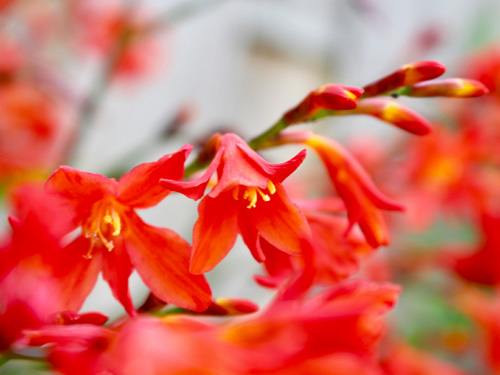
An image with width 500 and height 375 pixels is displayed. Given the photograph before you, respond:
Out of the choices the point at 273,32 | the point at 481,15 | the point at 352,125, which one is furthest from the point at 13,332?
the point at 481,15

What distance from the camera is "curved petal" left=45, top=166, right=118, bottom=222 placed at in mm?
260

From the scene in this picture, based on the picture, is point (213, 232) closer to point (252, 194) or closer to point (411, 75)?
point (252, 194)

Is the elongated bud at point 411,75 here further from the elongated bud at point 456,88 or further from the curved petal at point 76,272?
the curved petal at point 76,272

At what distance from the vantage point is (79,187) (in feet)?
0.90

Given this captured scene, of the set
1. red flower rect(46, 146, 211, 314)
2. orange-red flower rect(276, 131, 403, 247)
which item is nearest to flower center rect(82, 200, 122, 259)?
red flower rect(46, 146, 211, 314)

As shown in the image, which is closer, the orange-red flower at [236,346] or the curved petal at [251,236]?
the orange-red flower at [236,346]

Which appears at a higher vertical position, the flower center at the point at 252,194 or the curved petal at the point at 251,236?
the flower center at the point at 252,194

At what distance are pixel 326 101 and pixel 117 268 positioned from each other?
14 cm

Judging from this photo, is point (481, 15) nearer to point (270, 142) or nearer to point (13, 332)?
point (270, 142)

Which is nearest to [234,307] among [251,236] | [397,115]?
[251,236]

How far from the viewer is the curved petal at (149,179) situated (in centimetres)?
26

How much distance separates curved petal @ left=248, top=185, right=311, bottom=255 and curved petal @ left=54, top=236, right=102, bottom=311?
89 millimetres

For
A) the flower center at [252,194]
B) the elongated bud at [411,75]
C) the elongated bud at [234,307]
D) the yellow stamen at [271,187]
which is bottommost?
the elongated bud at [234,307]

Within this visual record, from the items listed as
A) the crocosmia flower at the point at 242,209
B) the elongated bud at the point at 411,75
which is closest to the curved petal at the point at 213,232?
the crocosmia flower at the point at 242,209
